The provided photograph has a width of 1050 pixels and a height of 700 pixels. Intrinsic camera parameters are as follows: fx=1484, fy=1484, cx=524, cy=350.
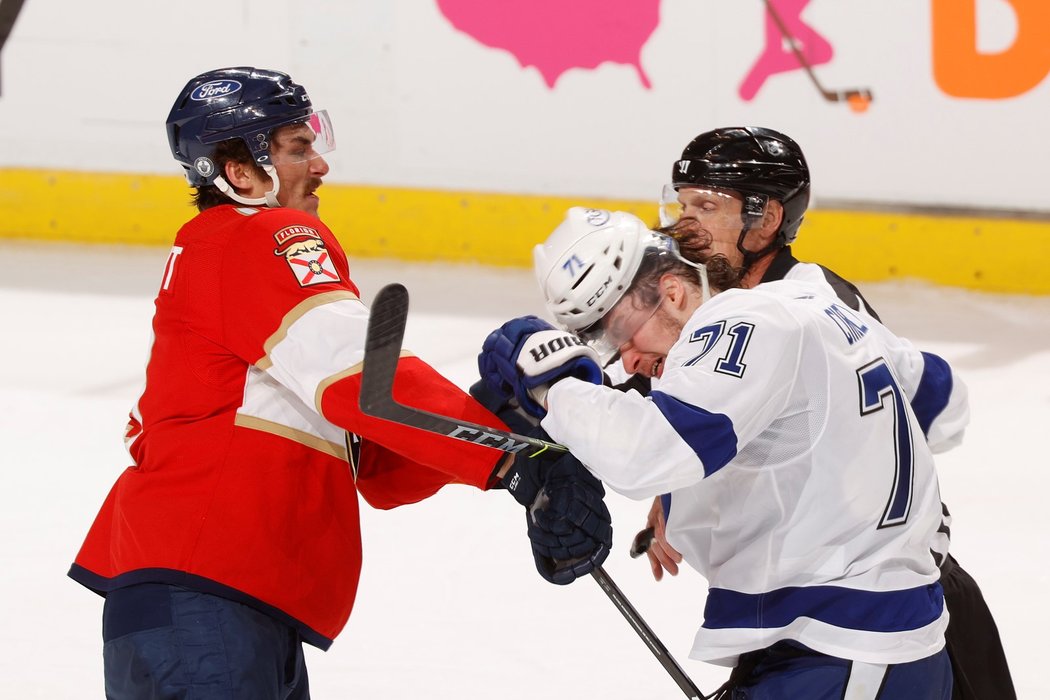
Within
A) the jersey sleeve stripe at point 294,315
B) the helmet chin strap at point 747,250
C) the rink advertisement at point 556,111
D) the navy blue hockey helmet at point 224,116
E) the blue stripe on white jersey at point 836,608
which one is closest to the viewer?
the blue stripe on white jersey at point 836,608

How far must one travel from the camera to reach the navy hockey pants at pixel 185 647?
1862 mm

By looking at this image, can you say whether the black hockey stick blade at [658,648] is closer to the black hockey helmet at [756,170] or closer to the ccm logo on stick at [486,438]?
the ccm logo on stick at [486,438]

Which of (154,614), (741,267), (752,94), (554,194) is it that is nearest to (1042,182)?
(752,94)

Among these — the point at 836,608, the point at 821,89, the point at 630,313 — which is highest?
the point at 630,313

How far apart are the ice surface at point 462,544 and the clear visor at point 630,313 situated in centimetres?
122

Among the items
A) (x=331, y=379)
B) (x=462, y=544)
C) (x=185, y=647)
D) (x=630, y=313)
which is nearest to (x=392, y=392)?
(x=331, y=379)

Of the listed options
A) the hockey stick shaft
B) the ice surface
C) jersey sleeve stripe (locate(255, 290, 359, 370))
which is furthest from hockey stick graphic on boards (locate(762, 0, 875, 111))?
jersey sleeve stripe (locate(255, 290, 359, 370))

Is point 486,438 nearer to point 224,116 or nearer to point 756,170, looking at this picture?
point 224,116

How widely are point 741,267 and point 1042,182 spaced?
3.52 m

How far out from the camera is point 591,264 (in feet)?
5.98

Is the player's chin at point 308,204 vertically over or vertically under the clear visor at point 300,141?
under

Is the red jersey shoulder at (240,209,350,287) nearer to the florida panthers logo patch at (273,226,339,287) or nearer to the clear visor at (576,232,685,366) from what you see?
the florida panthers logo patch at (273,226,339,287)

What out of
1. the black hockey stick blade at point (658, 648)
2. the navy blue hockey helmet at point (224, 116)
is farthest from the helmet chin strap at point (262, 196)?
the black hockey stick blade at point (658, 648)

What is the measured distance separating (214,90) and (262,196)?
16 centimetres
